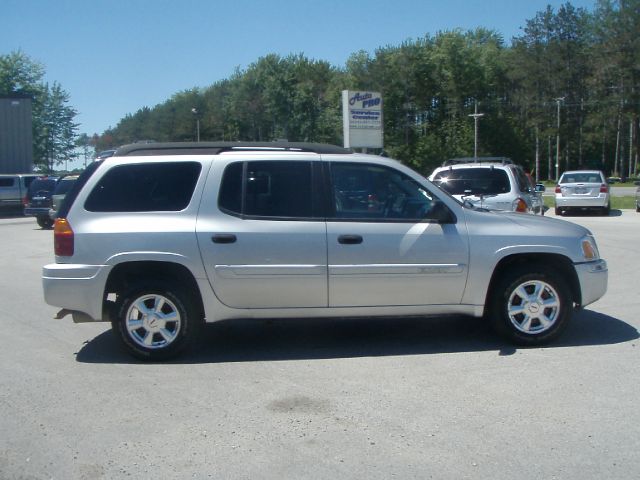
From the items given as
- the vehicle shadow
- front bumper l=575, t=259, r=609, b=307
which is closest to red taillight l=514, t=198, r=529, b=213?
the vehicle shadow

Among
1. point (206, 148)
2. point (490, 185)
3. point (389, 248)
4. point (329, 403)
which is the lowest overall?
point (329, 403)

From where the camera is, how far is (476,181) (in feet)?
40.5

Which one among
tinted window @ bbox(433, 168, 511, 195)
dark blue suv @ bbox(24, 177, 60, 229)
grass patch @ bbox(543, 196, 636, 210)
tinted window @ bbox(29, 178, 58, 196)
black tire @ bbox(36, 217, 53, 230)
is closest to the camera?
tinted window @ bbox(433, 168, 511, 195)

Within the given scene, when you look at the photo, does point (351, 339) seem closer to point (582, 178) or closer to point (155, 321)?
point (155, 321)

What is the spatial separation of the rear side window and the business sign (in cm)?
1941

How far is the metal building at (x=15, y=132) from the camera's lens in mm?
39719

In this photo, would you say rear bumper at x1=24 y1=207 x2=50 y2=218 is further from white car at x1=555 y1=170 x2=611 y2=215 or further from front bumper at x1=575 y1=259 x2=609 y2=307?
front bumper at x1=575 y1=259 x2=609 y2=307

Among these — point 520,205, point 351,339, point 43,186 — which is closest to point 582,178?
point 520,205

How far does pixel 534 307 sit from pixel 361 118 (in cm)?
2066

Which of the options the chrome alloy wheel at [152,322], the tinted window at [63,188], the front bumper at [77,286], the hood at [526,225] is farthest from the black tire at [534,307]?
the tinted window at [63,188]

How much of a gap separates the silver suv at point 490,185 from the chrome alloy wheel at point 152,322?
21.1 ft

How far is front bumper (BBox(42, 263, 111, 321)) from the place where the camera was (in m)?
6.41

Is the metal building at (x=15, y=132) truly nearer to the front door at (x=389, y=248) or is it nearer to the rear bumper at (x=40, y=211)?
the rear bumper at (x=40, y=211)

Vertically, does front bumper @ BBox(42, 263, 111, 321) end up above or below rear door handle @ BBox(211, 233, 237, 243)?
below
